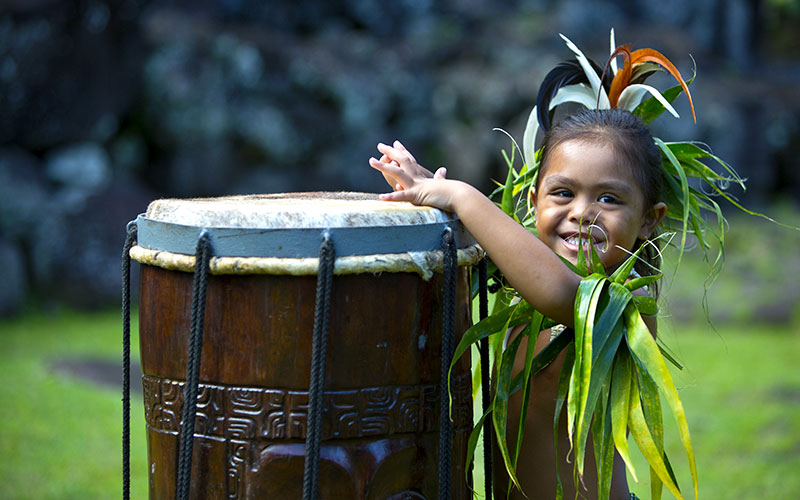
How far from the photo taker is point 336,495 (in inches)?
57.1

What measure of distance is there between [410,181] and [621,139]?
42 cm

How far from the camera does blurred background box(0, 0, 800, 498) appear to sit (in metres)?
5.53

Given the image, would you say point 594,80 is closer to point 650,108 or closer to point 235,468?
point 650,108

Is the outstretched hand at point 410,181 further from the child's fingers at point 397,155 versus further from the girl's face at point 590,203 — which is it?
the girl's face at point 590,203

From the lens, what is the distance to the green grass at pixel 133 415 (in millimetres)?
3465

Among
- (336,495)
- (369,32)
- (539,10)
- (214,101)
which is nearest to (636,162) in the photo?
(336,495)

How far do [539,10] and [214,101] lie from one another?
5167mm

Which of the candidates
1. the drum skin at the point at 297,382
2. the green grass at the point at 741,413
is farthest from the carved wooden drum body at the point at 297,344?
the green grass at the point at 741,413

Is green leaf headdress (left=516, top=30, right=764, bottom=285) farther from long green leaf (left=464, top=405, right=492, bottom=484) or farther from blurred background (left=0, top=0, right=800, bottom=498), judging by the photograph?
blurred background (left=0, top=0, right=800, bottom=498)

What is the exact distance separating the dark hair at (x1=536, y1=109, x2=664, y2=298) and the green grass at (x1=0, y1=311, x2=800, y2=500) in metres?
1.44

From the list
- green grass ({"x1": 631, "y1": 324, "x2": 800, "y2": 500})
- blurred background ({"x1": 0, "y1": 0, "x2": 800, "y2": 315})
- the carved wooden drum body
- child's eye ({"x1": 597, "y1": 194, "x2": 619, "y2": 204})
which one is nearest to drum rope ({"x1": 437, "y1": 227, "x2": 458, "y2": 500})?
the carved wooden drum body

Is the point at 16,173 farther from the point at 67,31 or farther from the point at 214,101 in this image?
the point at 214,101

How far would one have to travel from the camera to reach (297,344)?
143 cm

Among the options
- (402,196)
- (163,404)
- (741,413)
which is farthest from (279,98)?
(163,404)
